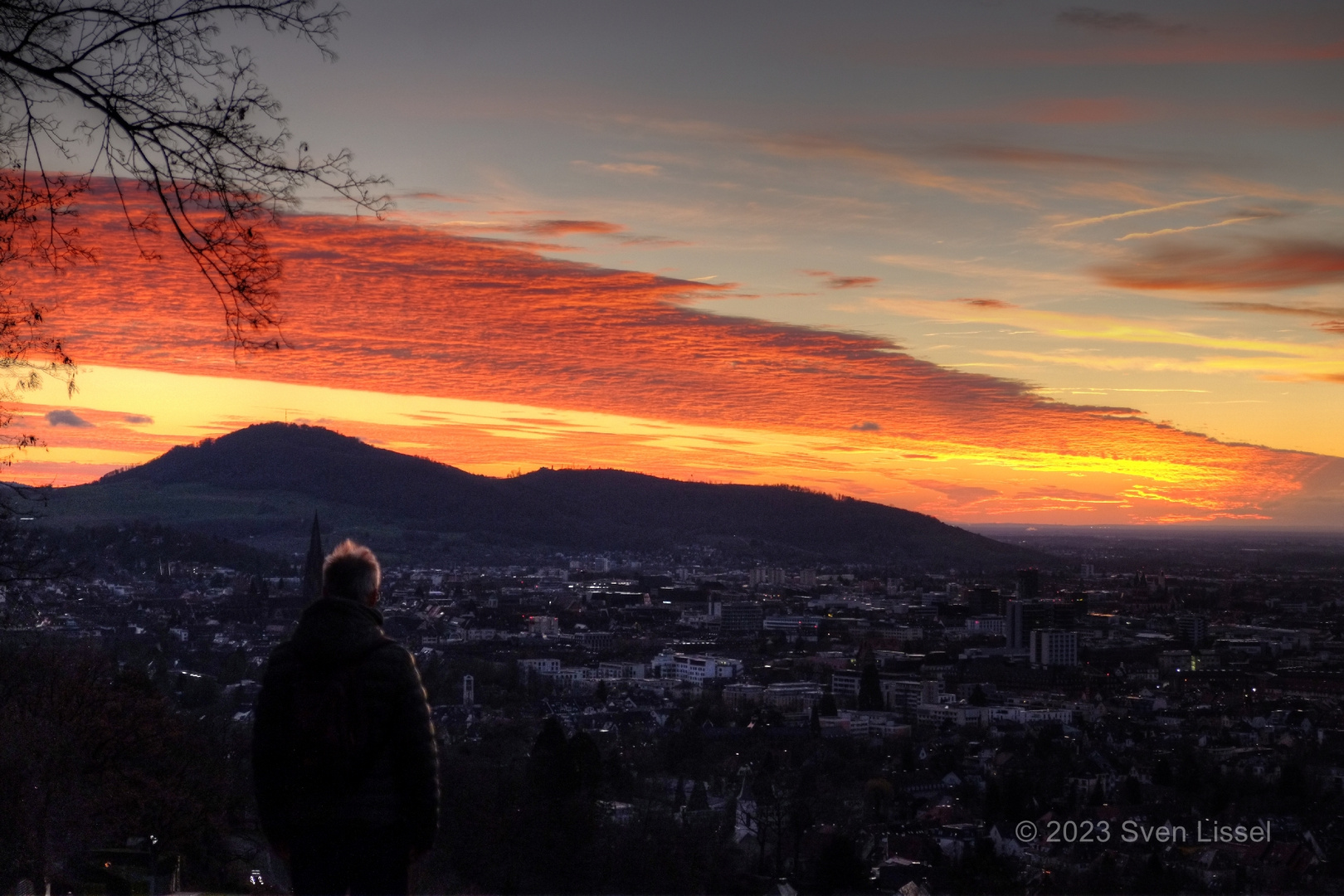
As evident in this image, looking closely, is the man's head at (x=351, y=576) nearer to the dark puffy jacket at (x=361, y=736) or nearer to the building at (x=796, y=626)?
the dark puffy jacket at (x=361, y=736)

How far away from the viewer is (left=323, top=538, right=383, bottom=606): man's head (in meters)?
2.60

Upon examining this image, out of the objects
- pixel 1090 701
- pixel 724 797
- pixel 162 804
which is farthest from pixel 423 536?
pixel 162 804

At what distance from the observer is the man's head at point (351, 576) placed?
260 centimetres

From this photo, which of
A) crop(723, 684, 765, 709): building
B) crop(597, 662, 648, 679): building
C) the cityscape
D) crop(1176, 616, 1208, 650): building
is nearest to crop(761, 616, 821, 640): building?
the cityscape

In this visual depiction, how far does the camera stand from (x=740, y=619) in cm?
5384

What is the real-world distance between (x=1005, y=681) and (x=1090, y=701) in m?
6.41

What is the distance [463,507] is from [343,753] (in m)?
84.8

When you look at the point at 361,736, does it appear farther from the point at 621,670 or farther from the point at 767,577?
the point at 767,577

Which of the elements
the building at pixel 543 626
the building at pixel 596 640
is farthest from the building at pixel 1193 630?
the building at pixel 543 626

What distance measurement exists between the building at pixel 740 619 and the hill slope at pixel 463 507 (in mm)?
14110

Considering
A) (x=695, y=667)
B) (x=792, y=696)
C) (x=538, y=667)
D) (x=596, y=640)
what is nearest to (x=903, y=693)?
(x=792, y=696)

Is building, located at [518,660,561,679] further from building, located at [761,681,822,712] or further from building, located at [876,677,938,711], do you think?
building, located at [876,677,938,711]

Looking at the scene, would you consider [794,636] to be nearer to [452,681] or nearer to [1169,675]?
[452,681]

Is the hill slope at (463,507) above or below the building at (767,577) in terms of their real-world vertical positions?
above
